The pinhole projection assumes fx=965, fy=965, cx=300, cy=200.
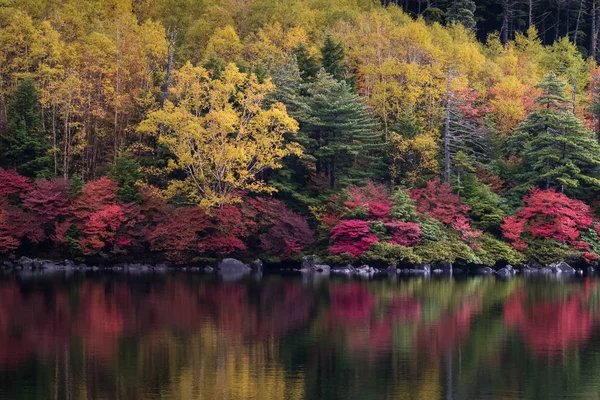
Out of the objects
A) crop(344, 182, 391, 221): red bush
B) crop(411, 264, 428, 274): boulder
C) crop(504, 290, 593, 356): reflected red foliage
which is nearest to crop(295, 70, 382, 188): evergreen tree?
crop(344, 182, 391, 221): red bush

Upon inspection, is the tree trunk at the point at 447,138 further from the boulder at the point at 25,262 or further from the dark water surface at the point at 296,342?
the boulder at the point at 25,262

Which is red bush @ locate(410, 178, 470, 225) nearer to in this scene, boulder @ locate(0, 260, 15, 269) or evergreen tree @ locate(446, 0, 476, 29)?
boulder @ locate(0, 260, 15, 269)

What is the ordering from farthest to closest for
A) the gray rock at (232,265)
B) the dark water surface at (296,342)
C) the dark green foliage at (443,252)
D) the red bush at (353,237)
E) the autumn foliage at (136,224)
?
the gray rock at (232,265) < the autumn foliage at (136,224) < the dark green foliage at (443,252) < the red bush at (353,237) < the dark water surface at (296,342)

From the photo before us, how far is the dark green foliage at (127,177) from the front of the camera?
148 feet

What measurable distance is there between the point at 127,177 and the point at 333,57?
12933mm

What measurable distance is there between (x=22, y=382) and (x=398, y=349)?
27.4ft

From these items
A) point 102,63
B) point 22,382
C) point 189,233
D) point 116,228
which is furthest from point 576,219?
point 22,382

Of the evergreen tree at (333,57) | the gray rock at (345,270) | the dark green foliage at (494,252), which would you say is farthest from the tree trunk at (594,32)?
the gray rock at (345,270)

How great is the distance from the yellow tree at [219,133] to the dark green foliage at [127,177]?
179cm

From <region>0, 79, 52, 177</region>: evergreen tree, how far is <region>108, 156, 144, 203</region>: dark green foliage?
370 cm

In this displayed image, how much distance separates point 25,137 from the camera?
155 feet

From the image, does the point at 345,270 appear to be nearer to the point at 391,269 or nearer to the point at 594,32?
the point at 391,269

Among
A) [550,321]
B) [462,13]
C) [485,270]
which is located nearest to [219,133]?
[485,270]

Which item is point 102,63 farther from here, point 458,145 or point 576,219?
point 576,219
